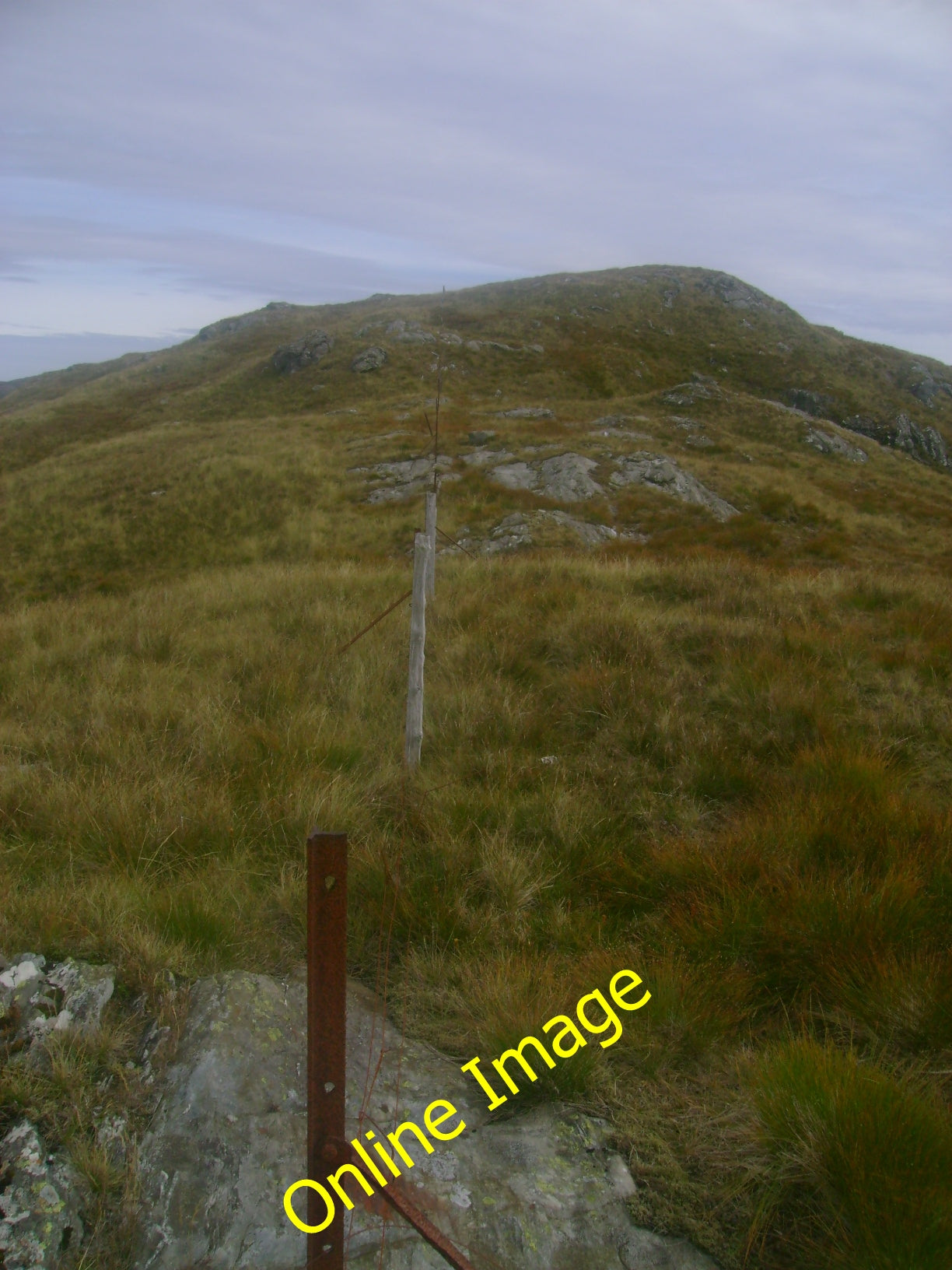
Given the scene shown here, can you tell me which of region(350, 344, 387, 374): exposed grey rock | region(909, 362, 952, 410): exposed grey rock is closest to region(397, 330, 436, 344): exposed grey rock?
region(350, 344, 387, 374): exposed grey rock

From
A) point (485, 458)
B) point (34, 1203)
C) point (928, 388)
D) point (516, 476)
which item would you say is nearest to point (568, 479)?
point (516, 476)

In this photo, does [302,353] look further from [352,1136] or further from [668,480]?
[352,1136]

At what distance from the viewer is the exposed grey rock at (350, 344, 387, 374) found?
4091 cm

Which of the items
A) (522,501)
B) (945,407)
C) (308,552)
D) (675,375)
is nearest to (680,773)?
(308,552)

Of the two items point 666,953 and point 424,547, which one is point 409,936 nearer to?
point 666,953

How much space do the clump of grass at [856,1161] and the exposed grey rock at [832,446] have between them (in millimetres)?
31653

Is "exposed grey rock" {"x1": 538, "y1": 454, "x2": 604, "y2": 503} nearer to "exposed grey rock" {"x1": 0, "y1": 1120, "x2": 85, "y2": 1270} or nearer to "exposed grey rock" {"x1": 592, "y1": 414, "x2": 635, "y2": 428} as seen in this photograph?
"exposed grey rock" {"x1": 592, "y1": 414, "x2": 635, "y2": 428}

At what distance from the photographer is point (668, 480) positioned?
59.6ft

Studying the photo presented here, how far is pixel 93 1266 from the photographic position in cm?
189

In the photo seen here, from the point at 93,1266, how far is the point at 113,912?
115cm

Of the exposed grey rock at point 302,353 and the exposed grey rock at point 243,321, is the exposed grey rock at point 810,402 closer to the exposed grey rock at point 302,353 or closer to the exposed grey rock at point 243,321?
the exposed grey rock at point 302,353

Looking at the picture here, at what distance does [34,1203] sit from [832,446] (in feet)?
112

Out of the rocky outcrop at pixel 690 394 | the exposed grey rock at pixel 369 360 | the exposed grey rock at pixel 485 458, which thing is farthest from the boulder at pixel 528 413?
the exposed grey rock at pixel 369 360

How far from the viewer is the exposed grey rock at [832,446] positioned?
3039 centimetres
